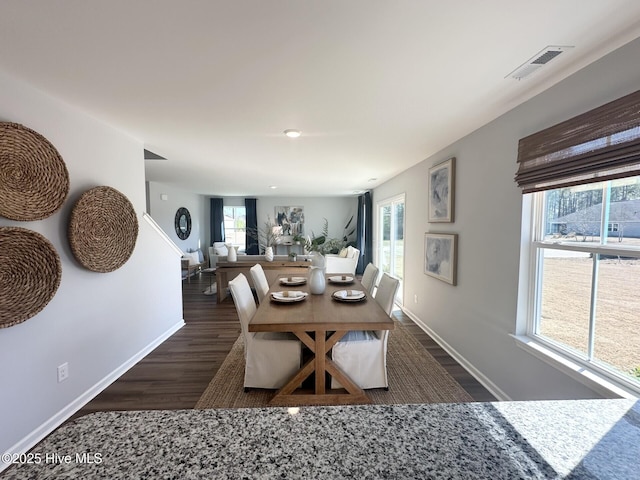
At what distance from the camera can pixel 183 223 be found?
7211 mm

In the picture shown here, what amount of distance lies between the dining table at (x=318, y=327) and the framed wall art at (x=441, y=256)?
1036 mm

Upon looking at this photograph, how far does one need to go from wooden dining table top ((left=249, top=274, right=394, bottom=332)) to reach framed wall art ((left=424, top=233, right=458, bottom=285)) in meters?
0.98

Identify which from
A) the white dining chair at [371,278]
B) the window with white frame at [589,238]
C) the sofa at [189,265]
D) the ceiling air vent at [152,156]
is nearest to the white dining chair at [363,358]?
the white dining chair at [371,278]

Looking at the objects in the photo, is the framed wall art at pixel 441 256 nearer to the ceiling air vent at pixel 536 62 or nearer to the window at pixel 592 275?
the window at pixel 592 275

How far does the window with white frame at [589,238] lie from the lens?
1.39 meters

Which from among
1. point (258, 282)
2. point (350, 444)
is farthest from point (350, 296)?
point (350, 444)

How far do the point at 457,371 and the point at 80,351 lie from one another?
3154 millimetres

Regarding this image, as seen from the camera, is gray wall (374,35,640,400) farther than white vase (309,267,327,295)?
No

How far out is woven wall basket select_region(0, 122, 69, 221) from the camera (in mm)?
1585

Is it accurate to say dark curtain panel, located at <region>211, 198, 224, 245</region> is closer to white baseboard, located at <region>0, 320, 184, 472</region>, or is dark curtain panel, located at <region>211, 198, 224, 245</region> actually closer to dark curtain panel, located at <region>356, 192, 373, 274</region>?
dark curtain panel, located at <region>356, 192, 373, 274</region>

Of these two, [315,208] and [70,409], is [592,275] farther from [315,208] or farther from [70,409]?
[315,208]

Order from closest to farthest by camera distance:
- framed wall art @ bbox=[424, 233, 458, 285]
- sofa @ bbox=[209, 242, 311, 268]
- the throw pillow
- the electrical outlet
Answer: the electrical outlet < framed wall art @ bbox=[424, 233, 458, 285] < sofa @ bbox=[209, 242, 311, 268] < the throw pillow

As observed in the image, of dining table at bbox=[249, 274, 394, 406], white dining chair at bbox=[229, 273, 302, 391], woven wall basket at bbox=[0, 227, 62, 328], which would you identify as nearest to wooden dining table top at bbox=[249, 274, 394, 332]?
dining table at bbox=[249, 274, 394, 406]

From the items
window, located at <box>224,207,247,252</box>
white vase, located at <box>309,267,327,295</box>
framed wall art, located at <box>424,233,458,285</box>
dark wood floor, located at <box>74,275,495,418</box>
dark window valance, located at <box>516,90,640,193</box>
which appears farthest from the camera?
window, located at <box>224,207,247,252</box>
